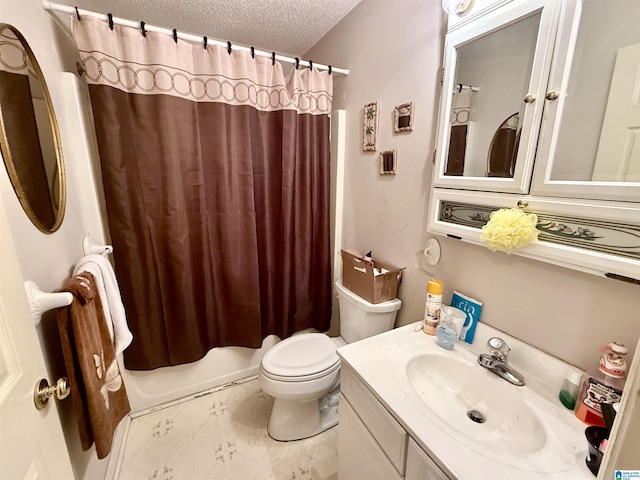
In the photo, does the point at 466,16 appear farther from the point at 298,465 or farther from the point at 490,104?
the point at 298,465

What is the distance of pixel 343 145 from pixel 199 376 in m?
1.74

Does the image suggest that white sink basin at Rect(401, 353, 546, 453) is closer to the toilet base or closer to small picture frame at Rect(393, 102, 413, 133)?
the toilet base

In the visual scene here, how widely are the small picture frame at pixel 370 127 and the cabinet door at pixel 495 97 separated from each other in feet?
1.51

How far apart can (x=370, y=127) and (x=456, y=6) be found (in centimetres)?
63

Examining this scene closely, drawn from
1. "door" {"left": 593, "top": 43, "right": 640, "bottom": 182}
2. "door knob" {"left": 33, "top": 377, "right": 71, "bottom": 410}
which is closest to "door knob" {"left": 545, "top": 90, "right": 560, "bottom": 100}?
"door" {"left": 593, "top": 43, "right": 640, "bottom": 182}

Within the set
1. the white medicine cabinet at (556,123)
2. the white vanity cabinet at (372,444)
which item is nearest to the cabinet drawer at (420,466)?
the white vanity cabinet at (372,444)

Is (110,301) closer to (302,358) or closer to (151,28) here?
(302,358)

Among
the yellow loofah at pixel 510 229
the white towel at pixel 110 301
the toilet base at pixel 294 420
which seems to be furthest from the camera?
the toilet base at pixel 294 420

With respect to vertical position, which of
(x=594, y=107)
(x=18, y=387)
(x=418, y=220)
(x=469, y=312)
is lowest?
(x=469, y=312)

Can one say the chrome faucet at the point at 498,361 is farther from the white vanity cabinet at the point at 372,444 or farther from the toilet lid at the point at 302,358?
the toilet lid at the point at 302,358

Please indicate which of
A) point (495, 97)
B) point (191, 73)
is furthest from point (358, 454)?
point (191, 73)

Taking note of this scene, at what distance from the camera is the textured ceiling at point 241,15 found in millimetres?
1507

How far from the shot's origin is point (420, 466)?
72 centimetres

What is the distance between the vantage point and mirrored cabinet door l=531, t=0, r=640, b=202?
2.21ft
